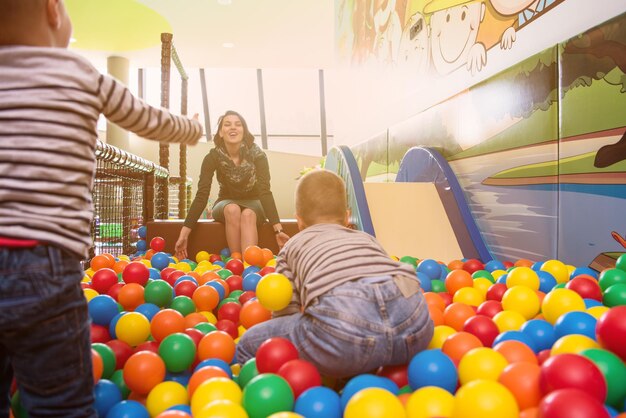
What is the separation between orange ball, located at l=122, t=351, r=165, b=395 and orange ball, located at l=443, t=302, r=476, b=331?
0.76 m

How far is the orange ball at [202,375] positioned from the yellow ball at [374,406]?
0.35 m

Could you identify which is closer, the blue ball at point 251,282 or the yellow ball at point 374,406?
the yellow ball at point 374,406

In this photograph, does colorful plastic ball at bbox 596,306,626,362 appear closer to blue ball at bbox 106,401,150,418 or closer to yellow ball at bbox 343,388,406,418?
yellow ball at bbox 343,388,406,418

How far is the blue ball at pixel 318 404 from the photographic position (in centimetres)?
90

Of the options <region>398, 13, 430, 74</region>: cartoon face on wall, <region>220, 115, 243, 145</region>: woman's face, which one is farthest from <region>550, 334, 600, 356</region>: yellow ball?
<region>398, 13, 430, 74</region>: cartoon face on wall

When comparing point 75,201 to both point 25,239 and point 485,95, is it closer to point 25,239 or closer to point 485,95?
point 25,239

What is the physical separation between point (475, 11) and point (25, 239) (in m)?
2.39

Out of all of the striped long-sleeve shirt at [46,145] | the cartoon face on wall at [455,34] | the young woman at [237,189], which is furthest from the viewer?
the young woman at [237,189]

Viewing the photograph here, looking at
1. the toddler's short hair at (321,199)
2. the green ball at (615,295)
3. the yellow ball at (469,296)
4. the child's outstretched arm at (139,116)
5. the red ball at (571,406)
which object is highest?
the child's outstretched arm at (139,116)

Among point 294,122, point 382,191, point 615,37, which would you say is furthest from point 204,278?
point 294,122

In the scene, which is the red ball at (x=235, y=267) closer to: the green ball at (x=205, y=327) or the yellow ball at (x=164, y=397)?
the green ball at (x=205, y=327)

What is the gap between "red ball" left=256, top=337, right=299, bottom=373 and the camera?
105cm

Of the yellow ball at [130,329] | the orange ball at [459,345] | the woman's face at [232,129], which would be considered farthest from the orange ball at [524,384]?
the woman's face at [232,129]

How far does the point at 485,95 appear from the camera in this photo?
2357mm
